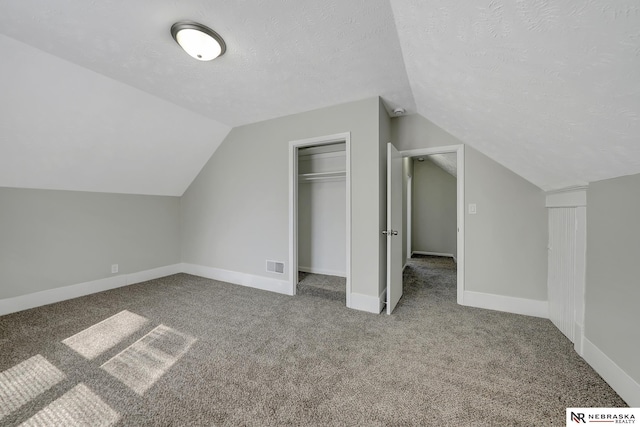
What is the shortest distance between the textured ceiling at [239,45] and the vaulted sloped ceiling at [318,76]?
0.04ft

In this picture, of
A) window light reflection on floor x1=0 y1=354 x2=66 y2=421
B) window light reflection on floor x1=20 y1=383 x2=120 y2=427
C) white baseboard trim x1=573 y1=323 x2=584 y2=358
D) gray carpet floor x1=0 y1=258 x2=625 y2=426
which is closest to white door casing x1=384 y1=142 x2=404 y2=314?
gray carpet floor x1=0 y1=258 x2=625 y2=426

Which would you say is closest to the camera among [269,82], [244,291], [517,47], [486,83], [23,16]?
[517,47]

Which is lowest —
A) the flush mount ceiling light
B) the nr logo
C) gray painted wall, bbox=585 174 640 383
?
the nr logo

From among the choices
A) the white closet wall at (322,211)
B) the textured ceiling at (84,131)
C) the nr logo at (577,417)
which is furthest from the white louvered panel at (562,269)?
the textured ceiling at (84,131)

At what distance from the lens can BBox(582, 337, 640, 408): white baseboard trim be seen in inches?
49.4

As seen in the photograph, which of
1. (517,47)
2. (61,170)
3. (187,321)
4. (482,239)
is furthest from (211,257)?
Result: (517,47)

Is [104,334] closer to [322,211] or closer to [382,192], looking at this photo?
[322,211]

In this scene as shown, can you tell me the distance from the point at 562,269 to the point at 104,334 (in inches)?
164

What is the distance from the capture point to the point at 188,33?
5.31 feet

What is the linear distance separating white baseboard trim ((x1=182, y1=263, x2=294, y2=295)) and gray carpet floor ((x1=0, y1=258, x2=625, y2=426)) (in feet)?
1.56

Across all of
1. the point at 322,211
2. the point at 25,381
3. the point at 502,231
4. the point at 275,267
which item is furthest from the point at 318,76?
the point at 25,381

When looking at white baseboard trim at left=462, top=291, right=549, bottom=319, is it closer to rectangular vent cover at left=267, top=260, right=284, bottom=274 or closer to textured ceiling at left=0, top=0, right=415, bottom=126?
rectangular vent cover at left=267, top=260, right=284, bottom=274

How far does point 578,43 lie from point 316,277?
332cm

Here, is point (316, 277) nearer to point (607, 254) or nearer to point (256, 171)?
point (256, 171)
